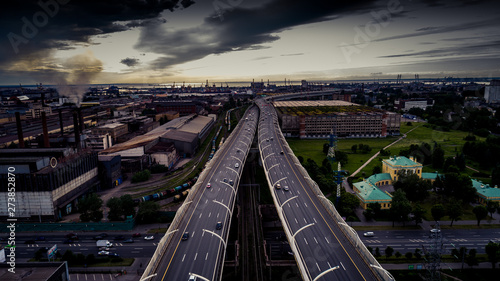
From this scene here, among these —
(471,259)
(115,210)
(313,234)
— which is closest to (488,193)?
(471,259)

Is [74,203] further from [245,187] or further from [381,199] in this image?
[381,199]

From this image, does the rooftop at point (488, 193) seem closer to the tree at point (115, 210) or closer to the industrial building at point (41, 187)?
the tree at point (115, 210)

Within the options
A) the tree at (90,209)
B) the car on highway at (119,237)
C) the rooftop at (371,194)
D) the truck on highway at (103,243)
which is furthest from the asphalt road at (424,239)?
the tree at (90,209)

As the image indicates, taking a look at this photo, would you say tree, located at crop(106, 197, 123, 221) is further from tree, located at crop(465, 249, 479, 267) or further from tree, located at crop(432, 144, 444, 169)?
tree, located at crop(432, 144, 444, 169)

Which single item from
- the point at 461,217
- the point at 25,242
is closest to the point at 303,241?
the point at 461,217

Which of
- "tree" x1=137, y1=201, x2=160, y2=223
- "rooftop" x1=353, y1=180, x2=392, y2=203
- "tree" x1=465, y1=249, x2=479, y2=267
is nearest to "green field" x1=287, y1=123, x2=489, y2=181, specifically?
"rooftop" x1=353, y1=180, x2=392, y2=203
